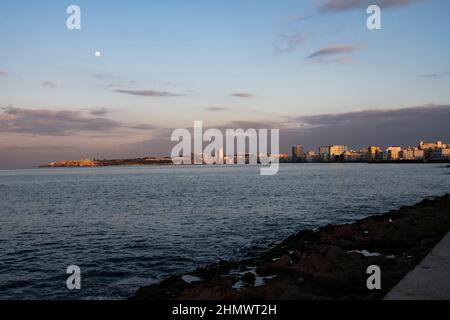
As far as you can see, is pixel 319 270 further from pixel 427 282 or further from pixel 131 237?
pixel 131 237

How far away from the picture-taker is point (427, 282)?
30.7 feet

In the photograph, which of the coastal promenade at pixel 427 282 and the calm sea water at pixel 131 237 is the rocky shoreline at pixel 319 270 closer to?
the coastal promenade at pixel 427 282

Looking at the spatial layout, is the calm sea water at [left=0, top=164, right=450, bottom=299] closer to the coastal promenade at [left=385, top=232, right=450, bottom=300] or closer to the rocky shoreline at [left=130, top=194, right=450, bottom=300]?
the rocky shoreline at [left=130, top=194, right=450, bottom=300]

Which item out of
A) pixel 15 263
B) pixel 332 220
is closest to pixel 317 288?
pixel 15 263

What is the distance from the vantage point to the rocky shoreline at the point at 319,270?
400 inches

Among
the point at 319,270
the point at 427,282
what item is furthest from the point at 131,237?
the point at 427,282

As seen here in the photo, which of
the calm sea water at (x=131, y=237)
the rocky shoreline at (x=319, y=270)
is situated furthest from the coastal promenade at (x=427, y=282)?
the calm sea water at (x=131, y=237)

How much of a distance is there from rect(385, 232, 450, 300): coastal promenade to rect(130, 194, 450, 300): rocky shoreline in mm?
424

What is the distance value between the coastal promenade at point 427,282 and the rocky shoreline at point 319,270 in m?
0.42

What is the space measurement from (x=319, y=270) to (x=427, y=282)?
343cm

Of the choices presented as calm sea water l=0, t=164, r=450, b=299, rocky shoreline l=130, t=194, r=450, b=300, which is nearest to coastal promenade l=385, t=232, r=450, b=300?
rocky shoreline l=130, t=194, r=450, b=300
